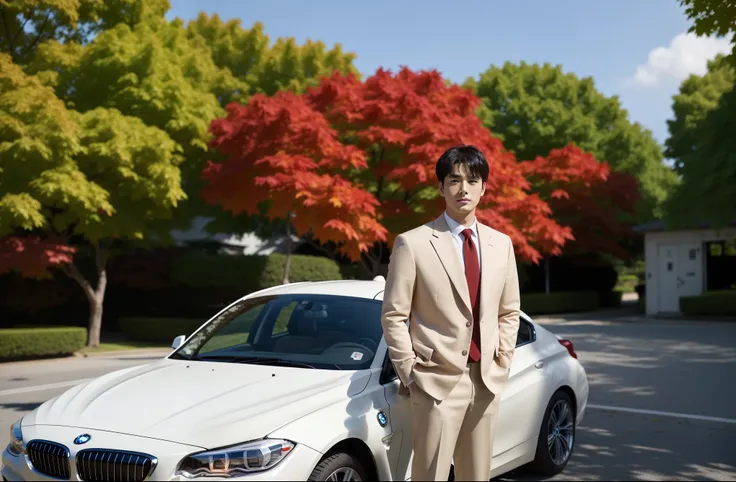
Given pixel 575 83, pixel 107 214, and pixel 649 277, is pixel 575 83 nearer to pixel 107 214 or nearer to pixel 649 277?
pixel 649 277

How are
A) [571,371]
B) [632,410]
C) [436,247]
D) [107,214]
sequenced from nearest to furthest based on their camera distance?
[436,247], [571,371], [632,410], [107,214]

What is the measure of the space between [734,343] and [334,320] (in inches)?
646

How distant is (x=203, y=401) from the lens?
4234mm

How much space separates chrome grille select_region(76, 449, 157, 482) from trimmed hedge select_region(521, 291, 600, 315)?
28563 mm

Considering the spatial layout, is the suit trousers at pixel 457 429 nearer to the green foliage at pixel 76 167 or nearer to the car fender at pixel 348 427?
the car fender at pixel 348 427

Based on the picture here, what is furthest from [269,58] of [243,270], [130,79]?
[130,79]

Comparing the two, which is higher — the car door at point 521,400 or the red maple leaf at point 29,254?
the red maple leaf at point 29,254

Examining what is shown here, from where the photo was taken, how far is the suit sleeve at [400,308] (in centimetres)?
371

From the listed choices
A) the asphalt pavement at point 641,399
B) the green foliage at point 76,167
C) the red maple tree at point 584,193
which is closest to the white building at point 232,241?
the red maple tree at point 584,193

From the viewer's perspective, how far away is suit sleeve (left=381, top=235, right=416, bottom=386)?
12.2ft

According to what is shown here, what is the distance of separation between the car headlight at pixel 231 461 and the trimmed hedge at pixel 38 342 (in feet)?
46.8

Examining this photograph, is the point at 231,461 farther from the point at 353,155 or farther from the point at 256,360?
the point at 353,155

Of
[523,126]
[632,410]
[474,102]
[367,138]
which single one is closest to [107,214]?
[367,138]

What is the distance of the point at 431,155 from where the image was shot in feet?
59.8
